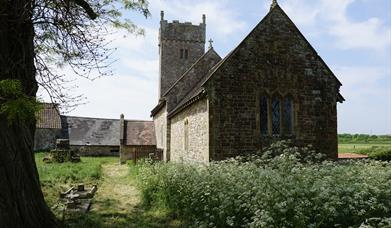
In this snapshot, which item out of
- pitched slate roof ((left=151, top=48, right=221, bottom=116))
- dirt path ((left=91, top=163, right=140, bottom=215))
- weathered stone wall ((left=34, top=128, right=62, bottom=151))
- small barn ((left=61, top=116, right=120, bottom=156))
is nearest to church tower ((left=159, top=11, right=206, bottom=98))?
small barn ((left=61, top=116, right=120, bottom=156))

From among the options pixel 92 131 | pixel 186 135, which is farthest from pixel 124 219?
pixel 92 131

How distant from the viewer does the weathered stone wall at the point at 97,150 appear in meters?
39.2

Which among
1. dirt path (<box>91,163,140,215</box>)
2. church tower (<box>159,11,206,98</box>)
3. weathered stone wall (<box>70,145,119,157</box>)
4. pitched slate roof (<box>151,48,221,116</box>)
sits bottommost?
dirt path (<box>91,163,140,215</box>)

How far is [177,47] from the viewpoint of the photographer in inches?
1512

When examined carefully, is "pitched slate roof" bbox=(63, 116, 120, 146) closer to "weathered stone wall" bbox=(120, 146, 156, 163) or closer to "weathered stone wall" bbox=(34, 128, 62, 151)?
"weathered stone wall" bbox=(34, 128, 62, 151)

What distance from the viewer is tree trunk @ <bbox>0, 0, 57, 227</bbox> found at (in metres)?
5.95

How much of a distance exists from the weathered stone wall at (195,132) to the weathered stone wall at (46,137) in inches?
928

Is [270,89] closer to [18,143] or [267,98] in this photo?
[267,98]

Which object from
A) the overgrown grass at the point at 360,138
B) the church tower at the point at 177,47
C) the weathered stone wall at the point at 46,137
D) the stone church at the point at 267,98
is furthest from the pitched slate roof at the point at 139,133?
the overgrown grass at the point at 360,138

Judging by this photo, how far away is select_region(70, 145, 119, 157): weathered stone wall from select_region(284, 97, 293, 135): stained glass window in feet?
93.8

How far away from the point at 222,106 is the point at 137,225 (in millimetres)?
6502

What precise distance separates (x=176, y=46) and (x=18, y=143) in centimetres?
3294

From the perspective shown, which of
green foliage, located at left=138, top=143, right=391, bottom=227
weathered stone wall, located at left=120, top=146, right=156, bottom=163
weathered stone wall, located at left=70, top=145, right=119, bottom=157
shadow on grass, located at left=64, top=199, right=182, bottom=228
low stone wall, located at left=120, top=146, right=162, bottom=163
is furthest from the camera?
weathered stone wall, located at left=70, top=145, right=119, bottom=157

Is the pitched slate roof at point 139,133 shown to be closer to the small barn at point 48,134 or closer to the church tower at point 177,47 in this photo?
the church tower at point 177,47
